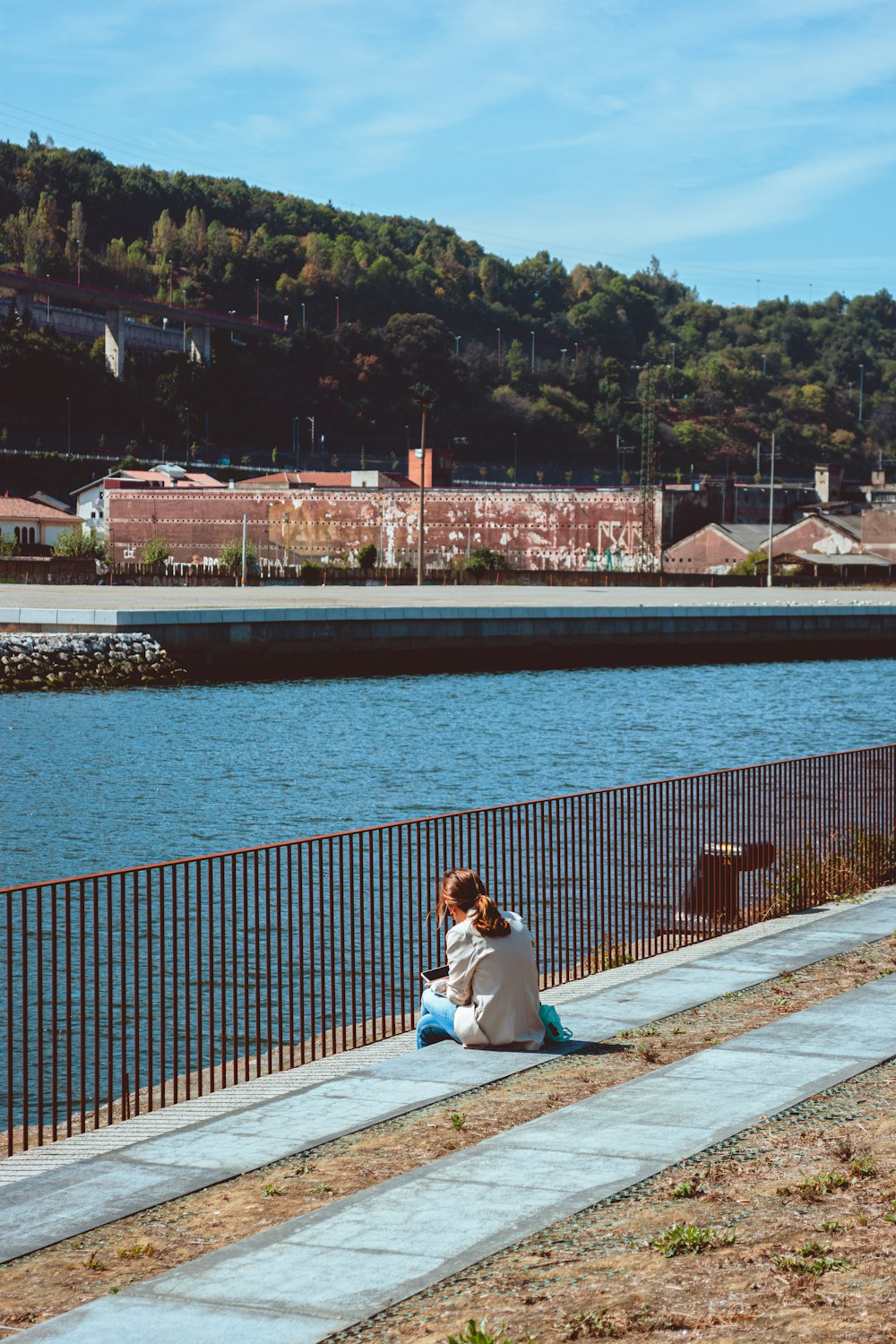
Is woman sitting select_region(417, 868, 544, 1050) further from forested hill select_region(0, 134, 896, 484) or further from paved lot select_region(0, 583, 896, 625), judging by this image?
forested hill select_region(0, 134, 896, 484)

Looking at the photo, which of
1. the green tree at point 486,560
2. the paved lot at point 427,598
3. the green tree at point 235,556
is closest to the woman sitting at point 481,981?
the paved lot at point 427,598

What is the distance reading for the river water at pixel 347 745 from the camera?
23750 millimetres

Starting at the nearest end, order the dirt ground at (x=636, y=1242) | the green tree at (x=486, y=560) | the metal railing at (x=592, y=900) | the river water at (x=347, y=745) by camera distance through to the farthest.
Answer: the dirt ground at (x=636, y=1242) < the metal railing at (x=592, y=900) < the river water at (x=347, y=745) < the green tree at (x=486, y=560)

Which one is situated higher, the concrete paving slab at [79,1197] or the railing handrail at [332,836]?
the railing handrail at [332,836]

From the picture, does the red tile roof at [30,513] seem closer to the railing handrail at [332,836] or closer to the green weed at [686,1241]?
the railing handrail at [332,836]

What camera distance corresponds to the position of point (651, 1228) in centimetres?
582

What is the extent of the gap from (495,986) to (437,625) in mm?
46119

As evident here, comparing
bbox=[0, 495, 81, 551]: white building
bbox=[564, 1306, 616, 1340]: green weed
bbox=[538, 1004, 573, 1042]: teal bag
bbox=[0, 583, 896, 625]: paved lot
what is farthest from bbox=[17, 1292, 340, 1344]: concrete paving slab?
bbox=[0, 495, 81, 551]: white building

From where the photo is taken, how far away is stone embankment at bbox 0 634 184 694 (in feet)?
150

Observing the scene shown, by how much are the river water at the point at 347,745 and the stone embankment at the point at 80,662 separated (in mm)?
1468

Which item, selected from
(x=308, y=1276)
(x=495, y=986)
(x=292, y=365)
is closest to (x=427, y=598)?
(x=495, y=986)

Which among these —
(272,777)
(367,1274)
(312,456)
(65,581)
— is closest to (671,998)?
(367,1274)

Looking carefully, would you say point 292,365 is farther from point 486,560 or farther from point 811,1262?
point 811,1262

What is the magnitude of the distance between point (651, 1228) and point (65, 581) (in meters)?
73.0
